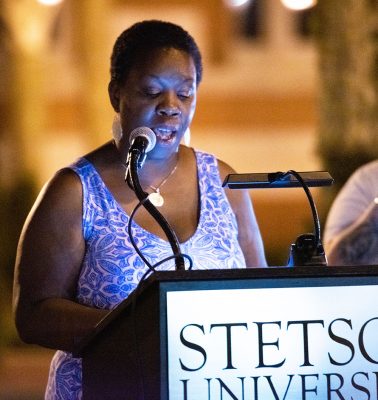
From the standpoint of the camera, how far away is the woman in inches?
144

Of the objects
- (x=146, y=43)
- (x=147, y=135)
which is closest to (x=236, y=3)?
(x=146, y=43)

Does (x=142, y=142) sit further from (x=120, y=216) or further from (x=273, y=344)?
(x=273, y=344)

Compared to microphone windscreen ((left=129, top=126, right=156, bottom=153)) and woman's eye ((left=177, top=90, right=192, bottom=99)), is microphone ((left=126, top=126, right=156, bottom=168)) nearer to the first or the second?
Result: microphone windscreen ((left=129, top=126, right=156, bottom=153))

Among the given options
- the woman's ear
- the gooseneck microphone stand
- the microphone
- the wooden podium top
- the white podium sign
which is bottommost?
the white podium sign

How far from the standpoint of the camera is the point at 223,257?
382cm

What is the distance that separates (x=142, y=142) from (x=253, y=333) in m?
0.76

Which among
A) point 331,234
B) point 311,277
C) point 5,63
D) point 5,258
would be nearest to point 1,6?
point 5,63

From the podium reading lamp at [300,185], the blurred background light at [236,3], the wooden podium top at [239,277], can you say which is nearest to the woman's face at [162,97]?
the podium reading lamp at [300,185]

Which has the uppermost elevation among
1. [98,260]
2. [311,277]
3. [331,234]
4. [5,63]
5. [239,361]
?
[5,63]

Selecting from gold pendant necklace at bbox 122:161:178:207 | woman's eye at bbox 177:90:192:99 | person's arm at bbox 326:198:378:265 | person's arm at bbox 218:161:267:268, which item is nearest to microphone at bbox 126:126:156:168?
woman's eye at bbox 177:90:192:99

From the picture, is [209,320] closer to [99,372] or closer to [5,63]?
[99,372]

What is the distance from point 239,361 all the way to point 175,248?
469mm

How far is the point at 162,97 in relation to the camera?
3.78 m

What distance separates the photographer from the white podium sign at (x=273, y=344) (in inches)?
112
